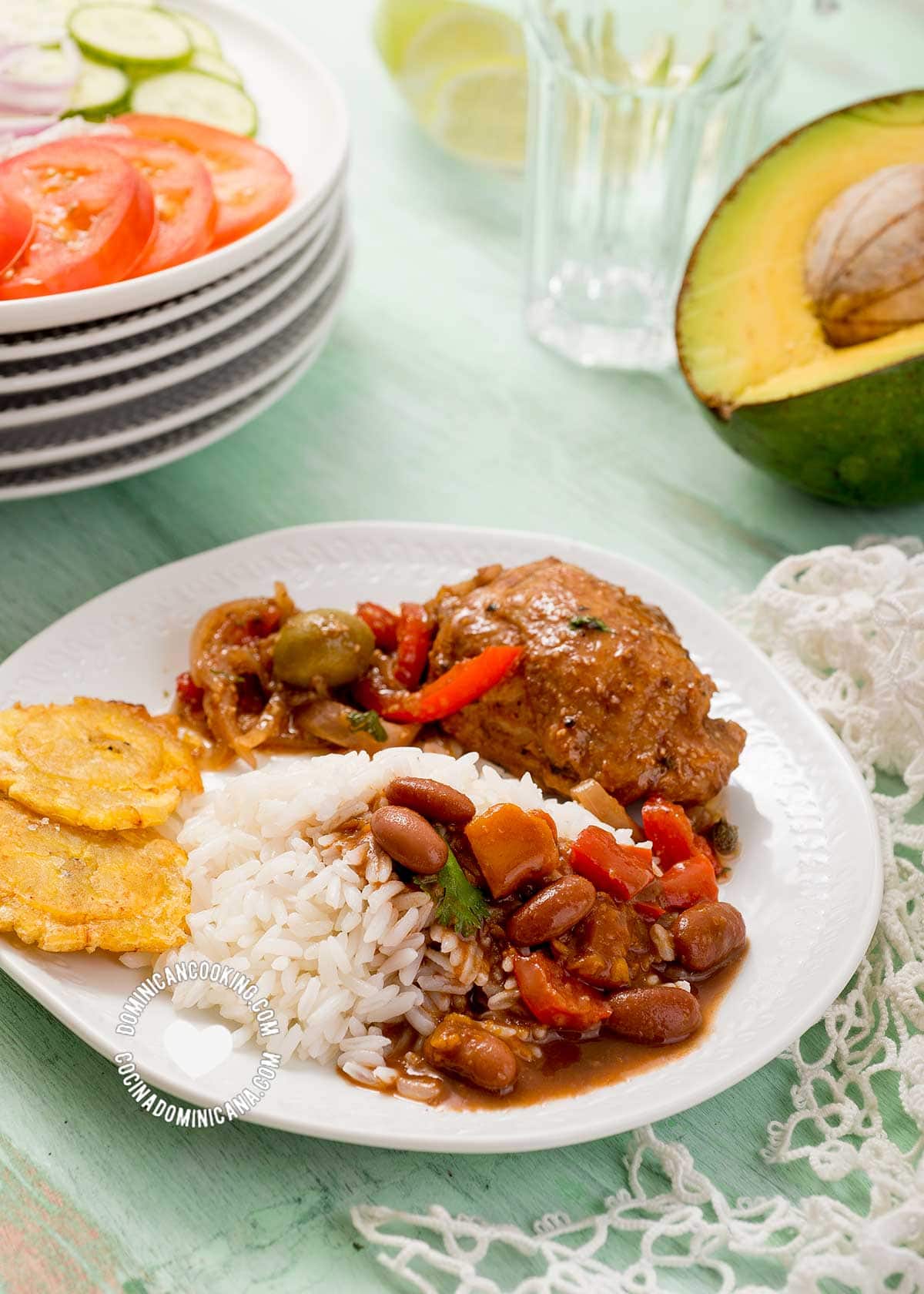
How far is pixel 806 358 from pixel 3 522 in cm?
255

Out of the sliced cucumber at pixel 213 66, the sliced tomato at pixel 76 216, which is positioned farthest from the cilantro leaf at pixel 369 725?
the sliced cucumber at pixel 213 66

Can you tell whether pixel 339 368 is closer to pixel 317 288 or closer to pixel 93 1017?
pixel 317 288

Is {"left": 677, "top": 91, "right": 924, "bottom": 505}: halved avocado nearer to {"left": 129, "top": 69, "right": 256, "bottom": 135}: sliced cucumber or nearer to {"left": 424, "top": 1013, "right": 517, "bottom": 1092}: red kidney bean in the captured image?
{"left": 129, "top": 69, "right": 256, "bottom": 135}: sliced cucumber

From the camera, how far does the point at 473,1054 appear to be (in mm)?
2871

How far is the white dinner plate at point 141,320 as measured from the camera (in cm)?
379

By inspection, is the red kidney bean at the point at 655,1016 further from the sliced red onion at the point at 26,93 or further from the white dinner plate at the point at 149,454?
the sliced red onion at the point at 26,93

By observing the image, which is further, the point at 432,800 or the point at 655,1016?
the point at 432,800

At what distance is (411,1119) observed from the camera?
2766 mm

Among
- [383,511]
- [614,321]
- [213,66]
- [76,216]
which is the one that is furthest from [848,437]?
[213,66]

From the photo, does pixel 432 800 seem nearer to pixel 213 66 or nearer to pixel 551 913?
pixel 551 913

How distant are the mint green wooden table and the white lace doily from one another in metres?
0.05

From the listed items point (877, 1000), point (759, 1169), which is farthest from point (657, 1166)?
point (877, 1000)

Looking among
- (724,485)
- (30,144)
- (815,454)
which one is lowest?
(724,485)

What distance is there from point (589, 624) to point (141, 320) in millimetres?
1482
